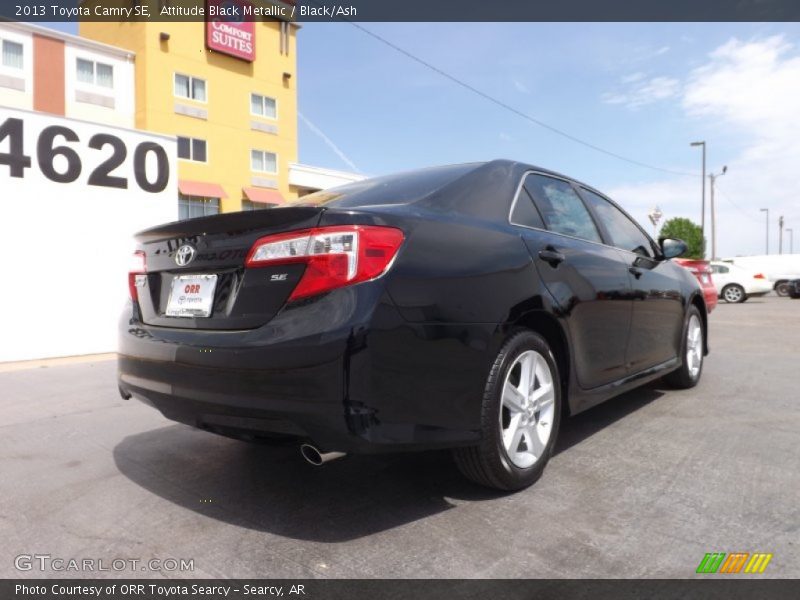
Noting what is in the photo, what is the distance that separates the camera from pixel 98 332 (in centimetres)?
901

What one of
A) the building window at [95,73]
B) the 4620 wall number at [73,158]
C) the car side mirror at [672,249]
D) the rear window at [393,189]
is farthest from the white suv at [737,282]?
the building window at [95,73]

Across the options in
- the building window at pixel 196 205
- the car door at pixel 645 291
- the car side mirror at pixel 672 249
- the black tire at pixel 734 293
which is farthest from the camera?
the building window at pixel 196 205

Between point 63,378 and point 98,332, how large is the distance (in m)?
2.63

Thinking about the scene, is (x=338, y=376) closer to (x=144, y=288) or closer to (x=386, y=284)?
(x=386, y=284)

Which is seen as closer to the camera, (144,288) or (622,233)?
(144,288)

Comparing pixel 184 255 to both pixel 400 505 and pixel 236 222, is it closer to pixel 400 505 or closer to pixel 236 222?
pixel 236 222

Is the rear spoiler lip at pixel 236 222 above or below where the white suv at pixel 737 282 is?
above

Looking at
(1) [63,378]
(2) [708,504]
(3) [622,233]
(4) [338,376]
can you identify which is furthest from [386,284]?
(1) [63,378]

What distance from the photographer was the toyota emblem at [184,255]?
2.63m

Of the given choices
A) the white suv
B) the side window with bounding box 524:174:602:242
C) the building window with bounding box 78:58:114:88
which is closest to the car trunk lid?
the side window with bounding box 524:174:602:242

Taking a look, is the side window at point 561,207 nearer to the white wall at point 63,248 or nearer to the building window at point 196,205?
the white wall at point 63,248

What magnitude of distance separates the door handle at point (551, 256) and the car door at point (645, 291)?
0.98 m

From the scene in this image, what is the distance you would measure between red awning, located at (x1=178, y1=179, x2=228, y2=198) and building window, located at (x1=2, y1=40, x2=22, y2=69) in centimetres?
789

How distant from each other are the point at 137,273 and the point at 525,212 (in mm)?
1928
